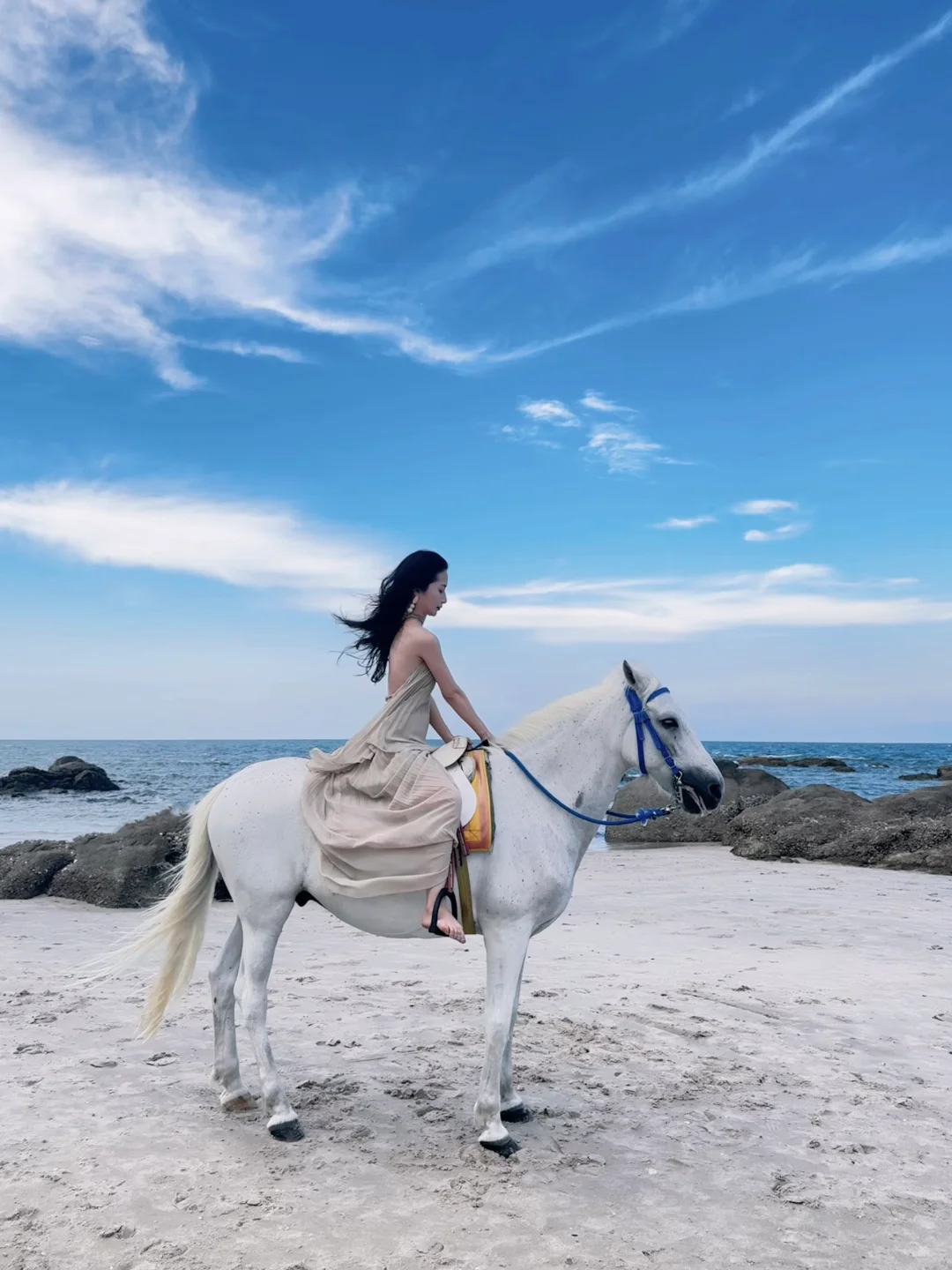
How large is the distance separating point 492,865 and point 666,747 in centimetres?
99

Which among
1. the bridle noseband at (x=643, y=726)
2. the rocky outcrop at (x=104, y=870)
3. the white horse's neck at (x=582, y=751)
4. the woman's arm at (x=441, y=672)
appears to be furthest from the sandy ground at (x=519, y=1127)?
the rocky outcrop at (x=104, y=870)

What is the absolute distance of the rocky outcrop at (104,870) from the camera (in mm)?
10648

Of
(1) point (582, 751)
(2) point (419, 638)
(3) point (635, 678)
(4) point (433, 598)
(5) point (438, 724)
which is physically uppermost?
(4) point (433, 598)

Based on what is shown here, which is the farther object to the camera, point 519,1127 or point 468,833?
point 519,1127

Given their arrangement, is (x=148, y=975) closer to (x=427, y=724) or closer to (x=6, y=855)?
(x=427, y=724)

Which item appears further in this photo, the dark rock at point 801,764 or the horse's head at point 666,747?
the dark rock at point 801,764

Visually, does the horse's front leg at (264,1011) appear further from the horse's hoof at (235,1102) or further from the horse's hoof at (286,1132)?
the horse's hoof at (235,1102)

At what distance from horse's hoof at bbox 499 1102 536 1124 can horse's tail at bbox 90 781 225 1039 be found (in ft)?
5.58

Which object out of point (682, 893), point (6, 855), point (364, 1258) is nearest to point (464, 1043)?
point (364, 1258)

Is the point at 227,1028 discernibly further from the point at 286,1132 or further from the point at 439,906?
the point at 439,906

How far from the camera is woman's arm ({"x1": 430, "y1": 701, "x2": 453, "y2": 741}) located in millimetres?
4629

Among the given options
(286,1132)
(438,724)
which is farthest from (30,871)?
(438,724)

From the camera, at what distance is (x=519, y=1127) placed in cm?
430

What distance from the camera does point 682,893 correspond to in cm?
1098
